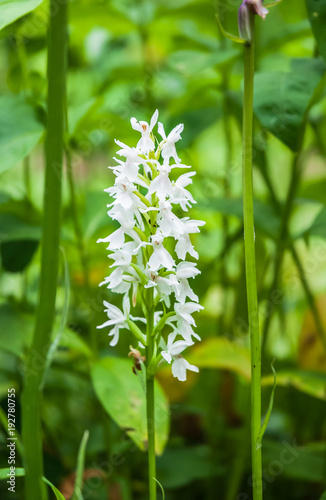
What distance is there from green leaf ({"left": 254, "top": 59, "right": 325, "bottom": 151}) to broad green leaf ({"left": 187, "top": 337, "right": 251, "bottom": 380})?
0.37 m

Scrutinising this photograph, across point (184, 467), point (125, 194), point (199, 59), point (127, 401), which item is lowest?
Answer: point (184, 467)

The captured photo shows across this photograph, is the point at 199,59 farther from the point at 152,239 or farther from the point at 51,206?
the point at 152,239

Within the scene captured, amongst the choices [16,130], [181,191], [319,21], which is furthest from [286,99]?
[16,130]

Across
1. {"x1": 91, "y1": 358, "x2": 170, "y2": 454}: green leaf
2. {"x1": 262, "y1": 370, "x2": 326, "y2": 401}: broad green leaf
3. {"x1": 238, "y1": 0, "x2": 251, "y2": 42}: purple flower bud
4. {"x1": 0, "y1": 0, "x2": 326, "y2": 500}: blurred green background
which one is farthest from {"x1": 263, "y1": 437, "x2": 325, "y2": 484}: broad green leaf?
{"x1": 238, "y1": 0, "x2": 251, "y2": 42}: purple flower bud

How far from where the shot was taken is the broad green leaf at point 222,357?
2.84 ft

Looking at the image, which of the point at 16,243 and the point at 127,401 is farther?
the point at 16,243

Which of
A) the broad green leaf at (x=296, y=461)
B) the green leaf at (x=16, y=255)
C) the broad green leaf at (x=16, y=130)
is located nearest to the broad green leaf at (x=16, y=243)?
the green leaf at (x=16, y=255)

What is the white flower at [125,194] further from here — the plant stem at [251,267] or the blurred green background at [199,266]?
the blurred green background at [199,266]

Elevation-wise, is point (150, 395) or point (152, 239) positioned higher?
point (152, 239)

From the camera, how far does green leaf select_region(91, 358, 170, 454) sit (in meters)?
0.71

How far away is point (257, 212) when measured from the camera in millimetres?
917

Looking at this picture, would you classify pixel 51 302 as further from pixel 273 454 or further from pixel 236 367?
pixel 273 454

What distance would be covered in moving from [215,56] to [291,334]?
0.91 metres

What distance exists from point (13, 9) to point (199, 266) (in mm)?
778
